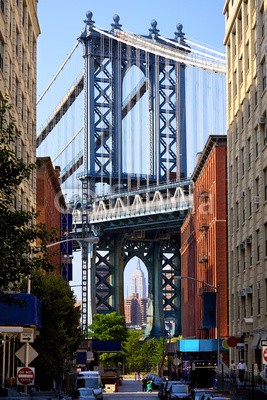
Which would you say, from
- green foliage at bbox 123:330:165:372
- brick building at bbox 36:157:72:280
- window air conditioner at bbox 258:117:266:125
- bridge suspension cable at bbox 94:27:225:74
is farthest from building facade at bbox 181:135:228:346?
green foliage at bbox 123:330:165:372

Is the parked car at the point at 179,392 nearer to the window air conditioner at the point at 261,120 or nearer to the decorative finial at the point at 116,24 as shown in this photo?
the window air conditioner at the point at 261,120

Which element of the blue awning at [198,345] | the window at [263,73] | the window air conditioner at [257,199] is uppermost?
the window at [263,73]

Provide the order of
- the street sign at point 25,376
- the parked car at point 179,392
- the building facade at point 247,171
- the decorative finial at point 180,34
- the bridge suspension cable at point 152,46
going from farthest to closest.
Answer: the decorative finial at point 180,34
the bridge suspension cable at point 152,46
the building facade at point 247,171
the parked car at point 179,392
the street sign at point 25,376

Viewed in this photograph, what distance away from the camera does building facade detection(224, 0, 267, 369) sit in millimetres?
60000

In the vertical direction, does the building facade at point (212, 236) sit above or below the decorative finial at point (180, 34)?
below

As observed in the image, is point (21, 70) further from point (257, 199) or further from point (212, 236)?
A: point (212, 236)

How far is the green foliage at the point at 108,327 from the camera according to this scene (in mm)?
168375

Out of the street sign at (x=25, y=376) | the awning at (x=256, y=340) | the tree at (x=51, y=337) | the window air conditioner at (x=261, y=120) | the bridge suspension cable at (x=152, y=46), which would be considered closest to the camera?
the street sign at (x=25, y=376)

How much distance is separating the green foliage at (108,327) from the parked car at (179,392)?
378ft

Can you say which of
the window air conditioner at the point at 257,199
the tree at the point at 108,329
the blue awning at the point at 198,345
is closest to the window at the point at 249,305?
the window air conditioner at the point at 257,199

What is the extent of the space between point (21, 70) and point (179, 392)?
69.1 ft

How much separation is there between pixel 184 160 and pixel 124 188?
10.9 metres

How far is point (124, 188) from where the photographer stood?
6471 inches

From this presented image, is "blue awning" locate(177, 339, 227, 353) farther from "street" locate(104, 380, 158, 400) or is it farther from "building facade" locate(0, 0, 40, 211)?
"building facade" locate(0, 0, 40, 211)
